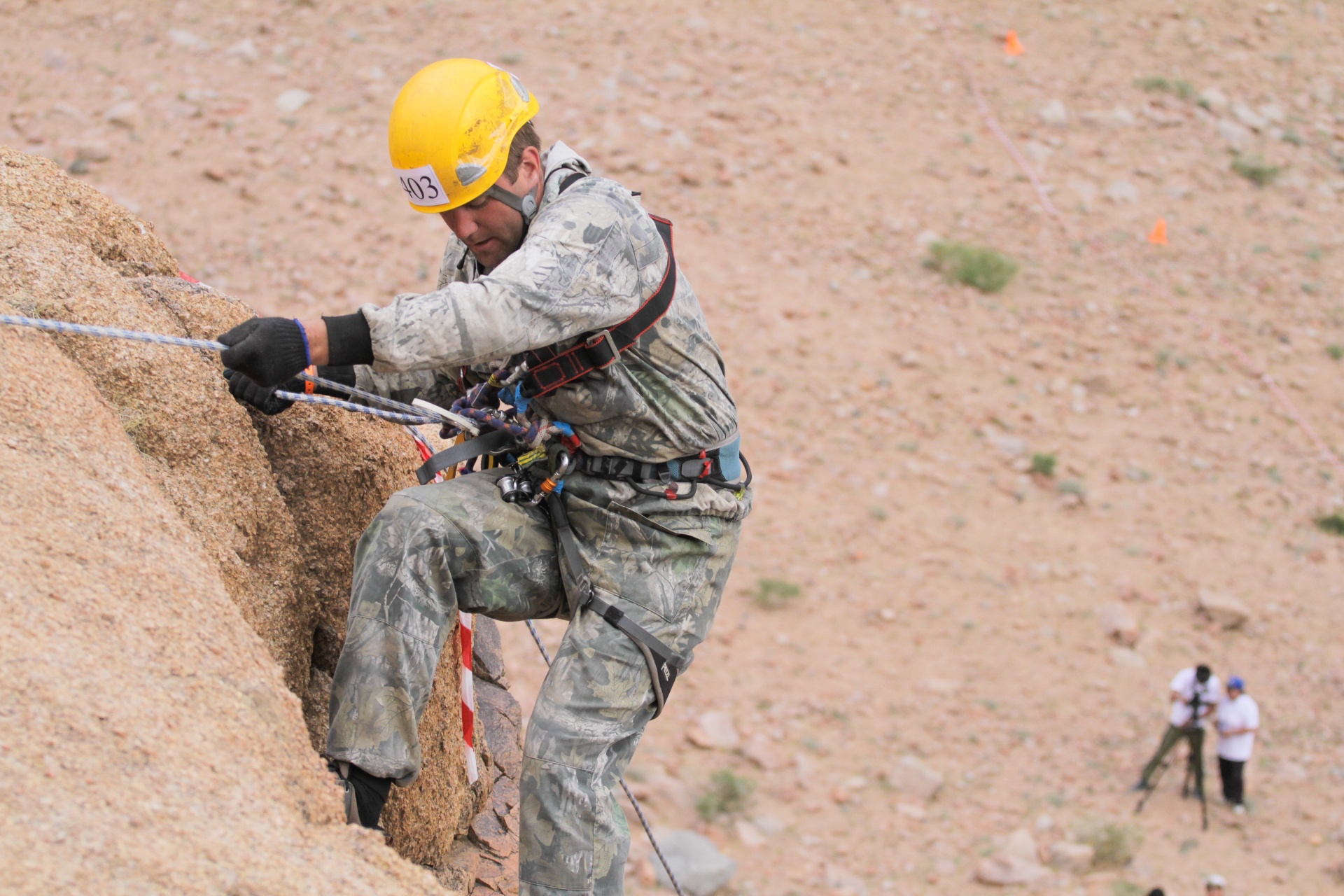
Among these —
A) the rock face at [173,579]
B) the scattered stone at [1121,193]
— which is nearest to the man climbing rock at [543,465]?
→ the rock face at [173,579]

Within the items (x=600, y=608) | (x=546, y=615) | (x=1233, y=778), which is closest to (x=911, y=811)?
(x=1233, y=778)

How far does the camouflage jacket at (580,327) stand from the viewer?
3.31 metres

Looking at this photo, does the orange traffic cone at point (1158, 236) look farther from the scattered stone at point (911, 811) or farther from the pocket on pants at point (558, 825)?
the pocket on pants at point (558, 825)

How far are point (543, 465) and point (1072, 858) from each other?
8826mm

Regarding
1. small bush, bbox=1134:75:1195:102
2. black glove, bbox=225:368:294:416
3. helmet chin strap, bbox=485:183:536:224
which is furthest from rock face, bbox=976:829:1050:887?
small bush, bbox=1134:75:1195:102

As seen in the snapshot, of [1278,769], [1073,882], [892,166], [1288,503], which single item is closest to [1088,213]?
[892,166]

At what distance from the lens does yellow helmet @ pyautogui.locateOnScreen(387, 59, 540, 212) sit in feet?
12.0

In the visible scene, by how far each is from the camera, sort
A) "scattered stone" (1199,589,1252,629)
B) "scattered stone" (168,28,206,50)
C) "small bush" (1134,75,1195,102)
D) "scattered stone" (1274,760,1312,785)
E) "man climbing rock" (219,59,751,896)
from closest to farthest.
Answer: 1. "man climbing rock" (219,59,751,896)
2. "scattered stone" (1274,760,1312,785)
3. "scattered stone" (1199,589,1252,629)
4. "scattered stone" (168,28,206,50)
5. "small bush" (1134,75,1195,102)

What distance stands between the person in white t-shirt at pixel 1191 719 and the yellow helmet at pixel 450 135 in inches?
411

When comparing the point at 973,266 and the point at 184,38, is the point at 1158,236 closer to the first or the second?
the point at 973,266

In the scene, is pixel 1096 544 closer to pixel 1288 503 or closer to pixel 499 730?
pixel 1288 503

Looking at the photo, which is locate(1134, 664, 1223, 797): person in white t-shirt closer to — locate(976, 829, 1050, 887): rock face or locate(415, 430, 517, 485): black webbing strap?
locate(976, 829, 1050, 887): rock face

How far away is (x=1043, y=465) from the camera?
49.6ft

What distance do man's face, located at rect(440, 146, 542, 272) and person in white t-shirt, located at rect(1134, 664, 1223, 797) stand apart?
10.2 m
